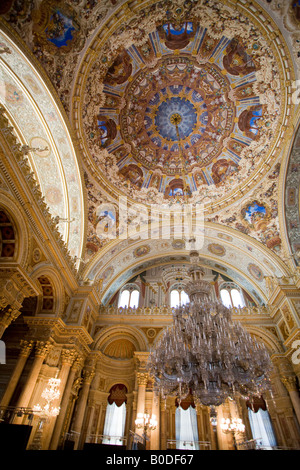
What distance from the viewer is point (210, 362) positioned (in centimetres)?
699

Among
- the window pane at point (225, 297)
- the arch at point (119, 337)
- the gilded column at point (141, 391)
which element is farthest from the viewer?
the window pane at point (225, 297)

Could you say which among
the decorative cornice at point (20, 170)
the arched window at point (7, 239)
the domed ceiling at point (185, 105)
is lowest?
the arched window at point (7, 239)

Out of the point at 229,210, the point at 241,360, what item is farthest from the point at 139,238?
the point at 241,360

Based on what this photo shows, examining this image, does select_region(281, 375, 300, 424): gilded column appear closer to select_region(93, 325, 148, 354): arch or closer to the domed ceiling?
select_region(93, 325, 148, 354): arch

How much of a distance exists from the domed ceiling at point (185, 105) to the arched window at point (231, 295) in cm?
621

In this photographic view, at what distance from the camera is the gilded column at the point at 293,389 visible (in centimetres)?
1085

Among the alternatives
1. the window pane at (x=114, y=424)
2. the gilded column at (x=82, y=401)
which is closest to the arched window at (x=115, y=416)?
the window pane at (x=114, y=424)

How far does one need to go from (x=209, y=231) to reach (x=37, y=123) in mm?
11504

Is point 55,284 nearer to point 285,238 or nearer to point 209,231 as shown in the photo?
point 209,231

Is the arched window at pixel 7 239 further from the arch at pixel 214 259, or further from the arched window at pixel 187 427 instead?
the arched window at pixel 187 427

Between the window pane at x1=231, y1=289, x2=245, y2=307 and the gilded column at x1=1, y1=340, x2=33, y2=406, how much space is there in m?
12.3

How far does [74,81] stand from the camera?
34.2ft

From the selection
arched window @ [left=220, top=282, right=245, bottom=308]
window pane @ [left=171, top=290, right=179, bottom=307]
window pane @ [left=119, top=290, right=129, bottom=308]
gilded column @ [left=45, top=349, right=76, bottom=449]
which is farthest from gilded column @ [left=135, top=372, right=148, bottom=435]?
arched window @ [left=220, top=282, right=245, bottom=308]

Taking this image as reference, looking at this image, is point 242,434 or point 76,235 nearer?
point 242,434
